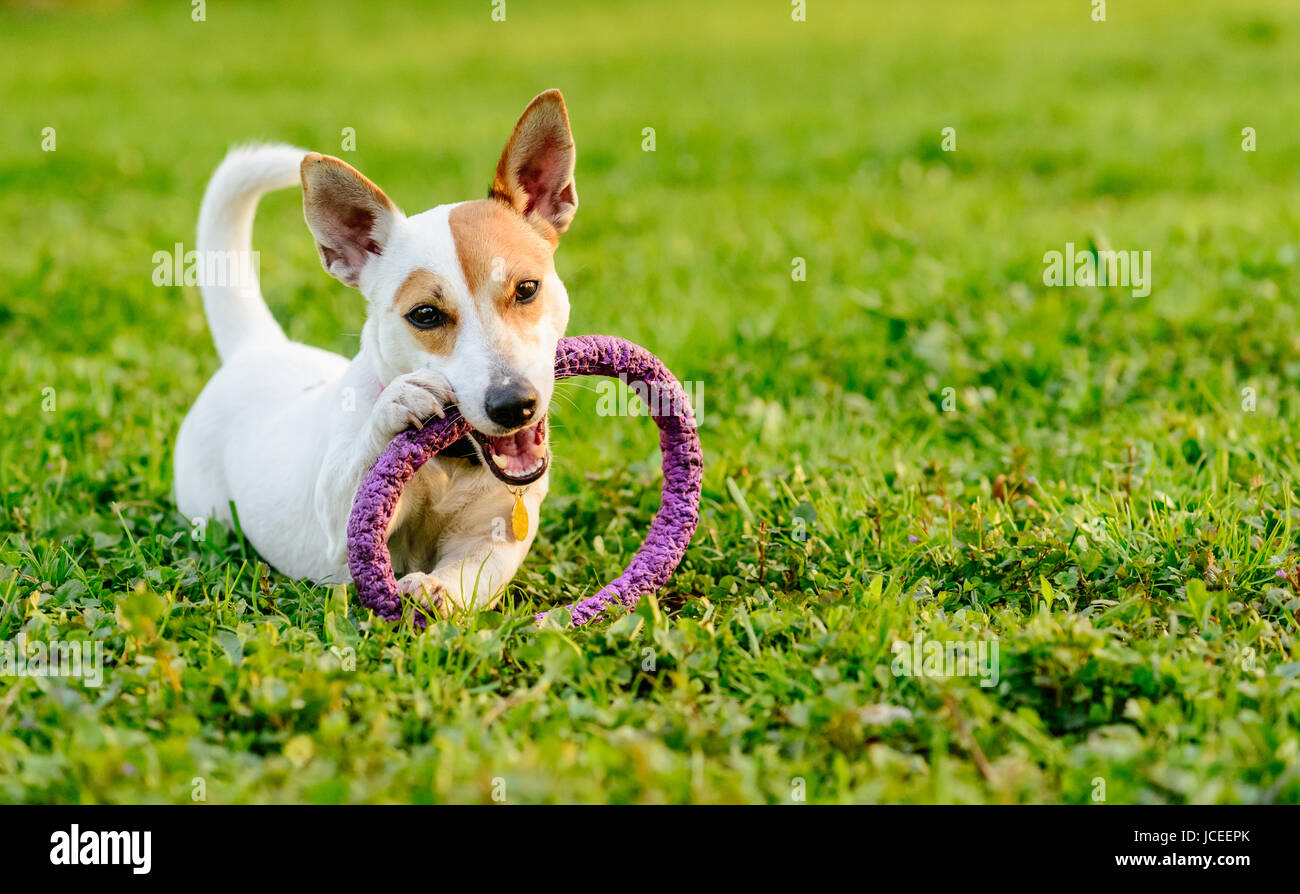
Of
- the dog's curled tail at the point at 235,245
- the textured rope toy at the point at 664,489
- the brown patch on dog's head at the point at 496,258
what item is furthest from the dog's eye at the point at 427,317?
the dog's curled tail at the point at 235,245

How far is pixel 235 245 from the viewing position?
468 centimetres

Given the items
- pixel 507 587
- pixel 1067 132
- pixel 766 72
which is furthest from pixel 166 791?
pixel 766 72

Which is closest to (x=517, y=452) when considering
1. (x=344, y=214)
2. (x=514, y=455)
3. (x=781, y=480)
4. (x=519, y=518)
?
(x=514, y=455)

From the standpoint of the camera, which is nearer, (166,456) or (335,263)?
(335,263)

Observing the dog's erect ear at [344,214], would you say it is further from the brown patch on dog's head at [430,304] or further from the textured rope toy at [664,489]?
the textured rope toy at [664,489]

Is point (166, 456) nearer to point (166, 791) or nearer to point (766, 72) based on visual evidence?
point (166, 791)

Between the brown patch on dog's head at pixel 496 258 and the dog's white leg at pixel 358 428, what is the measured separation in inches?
10.3

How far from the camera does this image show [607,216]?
26.0ft

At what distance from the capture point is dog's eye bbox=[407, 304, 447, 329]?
11.0 feet

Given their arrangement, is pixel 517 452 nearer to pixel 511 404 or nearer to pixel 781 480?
pixel 511 404

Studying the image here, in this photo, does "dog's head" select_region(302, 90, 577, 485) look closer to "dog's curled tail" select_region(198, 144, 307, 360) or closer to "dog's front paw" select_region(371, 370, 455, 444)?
"dog's front paw" select_region(371, 370, 455, 444)

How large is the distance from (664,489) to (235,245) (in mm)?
2015

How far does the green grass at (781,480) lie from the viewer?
110 inches
